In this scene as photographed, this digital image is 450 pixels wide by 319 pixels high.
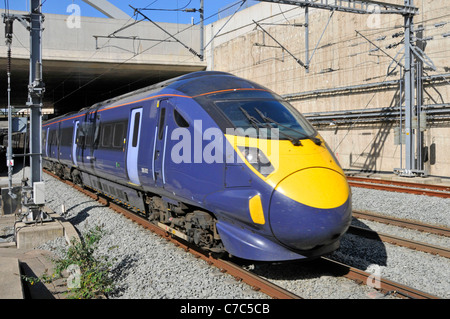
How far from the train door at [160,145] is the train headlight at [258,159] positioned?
1.98 metres

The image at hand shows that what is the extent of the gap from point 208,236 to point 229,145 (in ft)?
5.04

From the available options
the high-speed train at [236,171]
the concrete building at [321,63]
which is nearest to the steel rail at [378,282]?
the high-speed train at [236,171]

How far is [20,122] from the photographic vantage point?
36.5 meters

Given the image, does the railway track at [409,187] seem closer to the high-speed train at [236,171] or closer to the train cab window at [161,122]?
the high-speed train at [236,171]

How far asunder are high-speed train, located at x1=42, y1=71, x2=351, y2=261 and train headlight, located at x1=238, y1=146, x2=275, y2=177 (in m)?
0.01

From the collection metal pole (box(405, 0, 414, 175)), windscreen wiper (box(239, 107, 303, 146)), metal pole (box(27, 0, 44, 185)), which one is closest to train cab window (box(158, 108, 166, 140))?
windscreen wiper (box(239, 107, 303, 146))

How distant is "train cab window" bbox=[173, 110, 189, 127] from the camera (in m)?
6.40

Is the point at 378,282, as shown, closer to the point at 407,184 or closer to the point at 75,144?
the point at 407,184

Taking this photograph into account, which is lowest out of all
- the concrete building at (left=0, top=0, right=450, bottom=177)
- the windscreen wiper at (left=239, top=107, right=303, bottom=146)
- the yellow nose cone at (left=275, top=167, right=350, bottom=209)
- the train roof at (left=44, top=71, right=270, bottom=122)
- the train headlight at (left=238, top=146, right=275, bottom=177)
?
the yellow nose cone at (left=275, top=167, right=350, bottom=209)

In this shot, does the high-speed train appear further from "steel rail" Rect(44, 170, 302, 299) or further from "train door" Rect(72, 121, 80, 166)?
"train door" Rect(72, 121, 80, 166)

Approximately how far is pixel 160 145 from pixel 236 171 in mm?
2181

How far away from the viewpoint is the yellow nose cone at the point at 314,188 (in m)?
4.89
